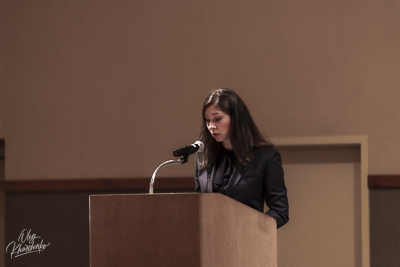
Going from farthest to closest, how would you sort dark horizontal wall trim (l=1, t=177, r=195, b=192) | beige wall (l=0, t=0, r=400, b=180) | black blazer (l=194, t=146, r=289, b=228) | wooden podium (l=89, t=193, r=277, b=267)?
1. dark horizontal wall trim (l=1, t=177, r=195, b=192)
2. beige wall (l=0, t=0, r=400, b=180)
3. black blazer (l=194, t=146, r=289, b=228)
4. wooden podium (l=89, t=193, r=277, b=267)

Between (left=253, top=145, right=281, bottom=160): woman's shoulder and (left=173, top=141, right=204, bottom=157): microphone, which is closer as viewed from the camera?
(left=173, top=141, right=204, bottom=157): microphone

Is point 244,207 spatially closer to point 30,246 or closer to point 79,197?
point 79,197

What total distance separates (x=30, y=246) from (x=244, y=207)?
2706mm

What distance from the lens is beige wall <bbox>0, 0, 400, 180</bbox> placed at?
135 inches

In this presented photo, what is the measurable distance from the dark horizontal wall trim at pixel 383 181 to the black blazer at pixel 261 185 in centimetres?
152

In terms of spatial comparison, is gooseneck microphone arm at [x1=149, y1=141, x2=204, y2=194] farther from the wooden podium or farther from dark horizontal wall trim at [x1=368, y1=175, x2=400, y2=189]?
dark horizontal wall trim at [x1=368, y1=175, x2=400, y2=189]

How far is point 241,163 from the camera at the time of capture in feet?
6.39

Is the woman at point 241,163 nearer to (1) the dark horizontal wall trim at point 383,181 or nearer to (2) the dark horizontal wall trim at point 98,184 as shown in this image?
(1) the dark horizontal wall trim at point 383,181

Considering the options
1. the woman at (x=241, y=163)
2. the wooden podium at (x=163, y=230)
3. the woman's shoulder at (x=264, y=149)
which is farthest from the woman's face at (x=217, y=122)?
the wooden podium at (x=163, y=230)

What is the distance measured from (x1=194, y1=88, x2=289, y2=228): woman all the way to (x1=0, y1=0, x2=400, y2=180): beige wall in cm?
158

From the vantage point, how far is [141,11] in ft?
12.6

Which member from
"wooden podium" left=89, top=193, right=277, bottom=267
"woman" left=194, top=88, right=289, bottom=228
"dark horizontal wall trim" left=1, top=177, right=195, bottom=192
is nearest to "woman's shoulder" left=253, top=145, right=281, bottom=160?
"woman" left=194, top=88, right=289, bottom=228

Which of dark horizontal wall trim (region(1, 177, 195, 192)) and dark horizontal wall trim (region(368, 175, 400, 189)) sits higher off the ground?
dark horizontal wall trim (region(368, 175, 400, 189))

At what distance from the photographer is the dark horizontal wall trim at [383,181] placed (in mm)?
3277
